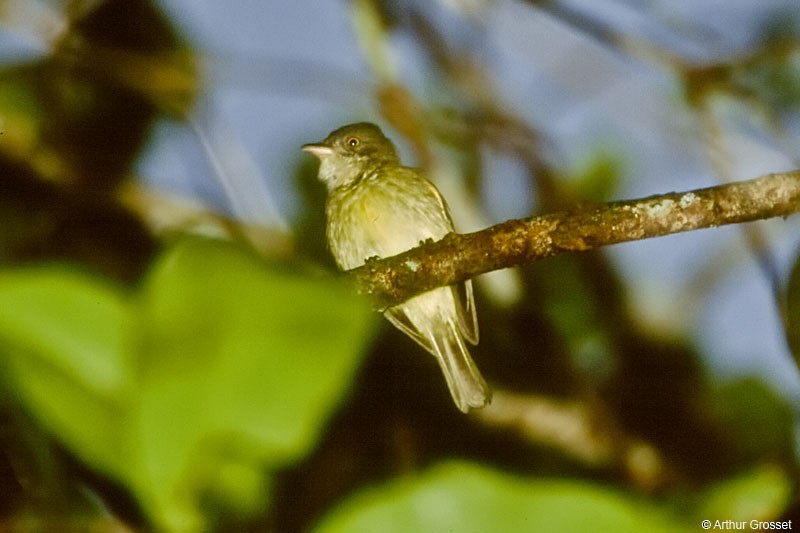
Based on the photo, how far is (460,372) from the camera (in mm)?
3508

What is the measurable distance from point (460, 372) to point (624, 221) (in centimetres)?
135

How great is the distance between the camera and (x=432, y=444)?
118 inches

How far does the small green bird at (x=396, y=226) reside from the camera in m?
3.87

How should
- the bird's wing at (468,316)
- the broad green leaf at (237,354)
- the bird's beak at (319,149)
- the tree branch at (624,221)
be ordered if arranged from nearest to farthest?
1. the broad green leaf at (237,354)
2. the tree branch at (624,221)
3. the bird's wing at (468,316)
4. the bird's beak at (319,149)

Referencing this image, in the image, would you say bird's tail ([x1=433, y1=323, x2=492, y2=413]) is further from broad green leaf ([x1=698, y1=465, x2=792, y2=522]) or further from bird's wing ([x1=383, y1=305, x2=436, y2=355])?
broad green leaf ([x1=698, y1=465, x2=792, y2=522])

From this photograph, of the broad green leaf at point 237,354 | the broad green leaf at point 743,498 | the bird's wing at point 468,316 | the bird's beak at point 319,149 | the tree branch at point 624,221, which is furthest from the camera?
the bird's beak at point 319,149

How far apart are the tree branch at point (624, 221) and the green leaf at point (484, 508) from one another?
5.01 feet

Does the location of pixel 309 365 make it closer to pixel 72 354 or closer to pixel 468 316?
pixel 72 354

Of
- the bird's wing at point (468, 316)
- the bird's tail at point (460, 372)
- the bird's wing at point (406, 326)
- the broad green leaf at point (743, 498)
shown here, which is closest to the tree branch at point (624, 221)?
the bird's tail at point (460, 372)

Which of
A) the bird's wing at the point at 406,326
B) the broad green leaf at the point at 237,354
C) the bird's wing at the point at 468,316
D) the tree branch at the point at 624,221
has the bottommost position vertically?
the broad green leaf at the point at 237,354

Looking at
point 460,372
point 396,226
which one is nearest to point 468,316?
point 460,372

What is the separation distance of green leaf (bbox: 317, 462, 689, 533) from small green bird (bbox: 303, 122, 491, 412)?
2.76 meters

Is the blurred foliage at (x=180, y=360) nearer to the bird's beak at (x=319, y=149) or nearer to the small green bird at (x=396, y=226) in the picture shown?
the small green bird at (x=396, y=226)

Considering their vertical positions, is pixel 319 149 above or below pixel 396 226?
above
